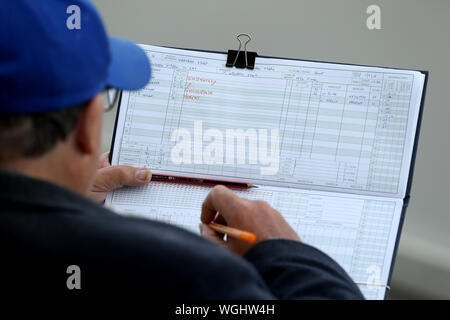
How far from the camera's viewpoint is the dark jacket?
45 cm

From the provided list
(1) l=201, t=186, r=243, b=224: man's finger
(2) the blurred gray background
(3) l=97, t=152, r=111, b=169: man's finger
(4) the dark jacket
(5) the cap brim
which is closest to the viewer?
(4) the dark jacket

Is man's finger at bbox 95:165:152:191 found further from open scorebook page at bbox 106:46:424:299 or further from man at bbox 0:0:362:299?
man at bbox 0:0:362:299

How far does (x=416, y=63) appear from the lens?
157cm

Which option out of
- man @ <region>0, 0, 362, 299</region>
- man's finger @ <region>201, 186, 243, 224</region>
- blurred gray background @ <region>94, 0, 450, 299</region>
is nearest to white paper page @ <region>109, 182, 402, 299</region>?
man's finger @ <region>201, 186, 243, 224</region>

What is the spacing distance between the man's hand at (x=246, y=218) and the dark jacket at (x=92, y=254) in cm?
26

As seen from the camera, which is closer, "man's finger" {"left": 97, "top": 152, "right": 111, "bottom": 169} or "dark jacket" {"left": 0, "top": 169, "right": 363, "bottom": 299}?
"dark jacket" {"left": 0, "top": 169, "right": 363, "bottom": 299}

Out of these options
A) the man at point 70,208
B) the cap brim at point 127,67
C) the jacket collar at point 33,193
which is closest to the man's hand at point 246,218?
the man at point 70,208

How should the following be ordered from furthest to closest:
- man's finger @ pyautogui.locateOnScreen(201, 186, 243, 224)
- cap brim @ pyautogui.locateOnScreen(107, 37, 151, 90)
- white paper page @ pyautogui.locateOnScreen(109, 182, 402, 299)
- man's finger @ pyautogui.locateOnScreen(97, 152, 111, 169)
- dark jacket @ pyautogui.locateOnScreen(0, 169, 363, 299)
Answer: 1. man's finger @ pyautogui.locateOnScreen(97, 152, 111, 169)
2. white paper page @ pyautogui.locateOnScreen(109, 182, 402, 299)
3. man's finger @ pyautogui.locateOnScreen(201, 186, 243, 224)
4. cap brim @ pyautogui.locateOnScreen(107, 37, 151, 90)
5. dark jacket @ pyautogui.locateOnScreen(0, 169, 363, 299)

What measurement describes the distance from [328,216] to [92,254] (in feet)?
2.05

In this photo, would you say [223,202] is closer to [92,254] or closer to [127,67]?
[127,67]

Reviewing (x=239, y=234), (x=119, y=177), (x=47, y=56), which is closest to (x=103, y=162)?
(x=119, y=177)

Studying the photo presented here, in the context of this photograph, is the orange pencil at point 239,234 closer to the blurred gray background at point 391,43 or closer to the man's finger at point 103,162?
the man's finger at point 103,162
